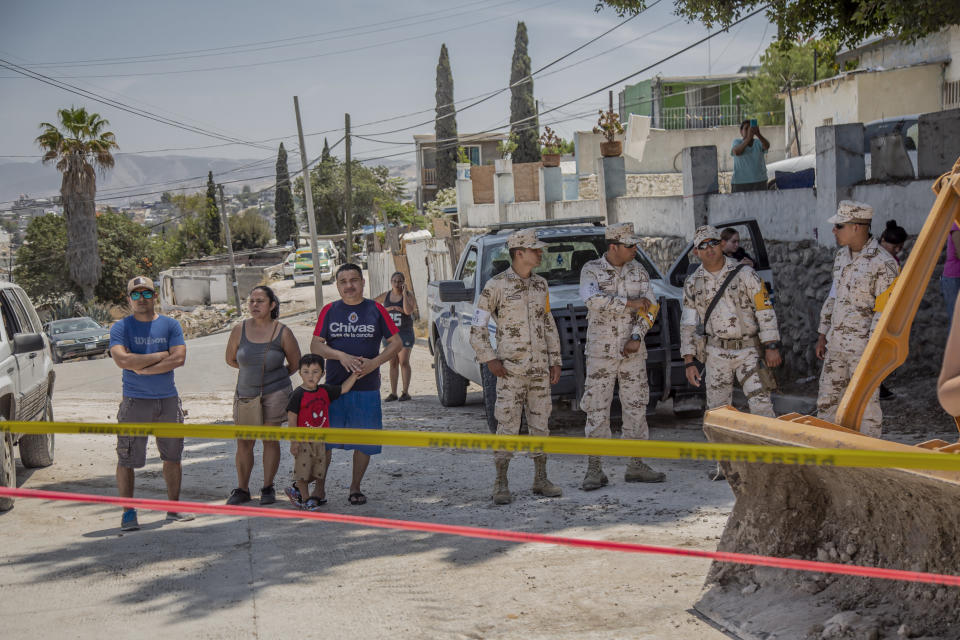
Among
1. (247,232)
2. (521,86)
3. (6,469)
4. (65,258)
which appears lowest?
(6,469)

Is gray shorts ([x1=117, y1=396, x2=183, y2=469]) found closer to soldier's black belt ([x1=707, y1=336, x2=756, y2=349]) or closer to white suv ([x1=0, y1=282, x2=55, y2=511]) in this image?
white suv ([x1=0, y1=282, x2=55, y2=511])

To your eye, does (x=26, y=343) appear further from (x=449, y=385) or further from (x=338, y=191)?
(x=338, y=191)

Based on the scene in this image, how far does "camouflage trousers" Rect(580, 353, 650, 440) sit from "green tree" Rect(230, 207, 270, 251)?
3156 inches

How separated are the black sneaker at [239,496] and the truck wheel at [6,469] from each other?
1544 millimetres

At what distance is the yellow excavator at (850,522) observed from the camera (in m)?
3.38

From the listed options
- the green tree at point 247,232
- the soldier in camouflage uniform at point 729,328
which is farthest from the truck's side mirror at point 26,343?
the green tree at point 247,232

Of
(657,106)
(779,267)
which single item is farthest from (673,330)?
(657,106)

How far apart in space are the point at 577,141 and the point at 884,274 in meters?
27.6

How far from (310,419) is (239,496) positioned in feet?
2.66

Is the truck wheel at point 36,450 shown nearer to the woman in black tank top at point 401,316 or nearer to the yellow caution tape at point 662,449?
the woman in black tank top at point 401,316

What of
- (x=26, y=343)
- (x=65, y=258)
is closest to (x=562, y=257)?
(x=26, y=343)

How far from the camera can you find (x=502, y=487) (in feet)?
21.2

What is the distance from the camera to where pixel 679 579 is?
4629 mm

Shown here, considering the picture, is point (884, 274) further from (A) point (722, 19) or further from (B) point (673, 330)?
(A) point (722, 19)
